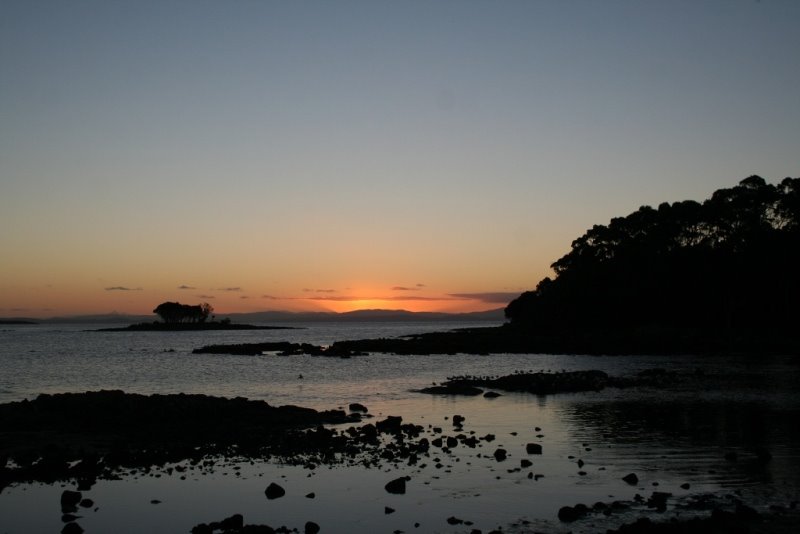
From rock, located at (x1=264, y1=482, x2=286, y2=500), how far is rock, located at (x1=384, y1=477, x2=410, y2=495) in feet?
9.77

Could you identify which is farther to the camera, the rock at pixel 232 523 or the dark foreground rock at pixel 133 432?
the dark foreground rock at pixel 133 432

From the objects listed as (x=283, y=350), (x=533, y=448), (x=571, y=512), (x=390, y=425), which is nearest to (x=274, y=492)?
(x=571, y=512)

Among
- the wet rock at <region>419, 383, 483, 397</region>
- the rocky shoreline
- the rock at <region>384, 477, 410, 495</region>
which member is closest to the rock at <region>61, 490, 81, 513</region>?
the rocky shoreline

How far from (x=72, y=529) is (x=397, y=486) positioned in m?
8.29

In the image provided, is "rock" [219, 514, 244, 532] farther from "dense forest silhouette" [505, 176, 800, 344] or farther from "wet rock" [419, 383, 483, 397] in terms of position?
"dense forest silhouette" [505, 176, 800, 344]

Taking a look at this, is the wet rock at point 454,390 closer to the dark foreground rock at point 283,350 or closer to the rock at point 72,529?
the rock at point 72,529

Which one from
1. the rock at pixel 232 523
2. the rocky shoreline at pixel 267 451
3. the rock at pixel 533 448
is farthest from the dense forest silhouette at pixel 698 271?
the rock at pixel 232 523

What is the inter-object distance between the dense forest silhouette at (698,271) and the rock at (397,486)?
78978 millimetres

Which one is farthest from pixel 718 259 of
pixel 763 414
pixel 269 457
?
pixel 269 457

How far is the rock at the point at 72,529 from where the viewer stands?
1605cm

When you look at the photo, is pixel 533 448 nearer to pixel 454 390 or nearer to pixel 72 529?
pixel 72 529

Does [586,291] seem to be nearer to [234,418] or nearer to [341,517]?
[234,418]

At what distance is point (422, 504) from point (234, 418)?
16.5 metres

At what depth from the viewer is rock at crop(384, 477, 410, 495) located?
1908 cm
